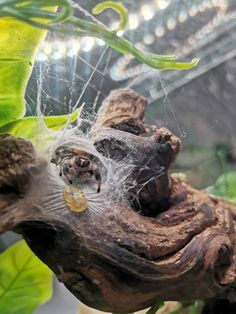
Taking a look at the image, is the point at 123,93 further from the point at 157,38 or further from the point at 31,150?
the point at 31,150

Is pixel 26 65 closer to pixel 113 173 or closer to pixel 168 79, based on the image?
pixel 113 173

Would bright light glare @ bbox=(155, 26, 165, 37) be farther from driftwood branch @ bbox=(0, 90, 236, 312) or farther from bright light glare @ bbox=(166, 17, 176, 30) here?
driftwood branch @ bbox=(0, 90, 236, 312)

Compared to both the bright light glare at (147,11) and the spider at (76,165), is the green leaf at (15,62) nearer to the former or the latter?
the spider at (76,165)

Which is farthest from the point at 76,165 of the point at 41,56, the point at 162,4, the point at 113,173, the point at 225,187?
A: the point at 225,187

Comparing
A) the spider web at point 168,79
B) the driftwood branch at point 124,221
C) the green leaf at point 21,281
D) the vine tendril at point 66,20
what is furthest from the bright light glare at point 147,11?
the green leaf at point 21,281

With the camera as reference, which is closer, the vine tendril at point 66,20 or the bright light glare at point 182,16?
the vine tendril at point 66,20

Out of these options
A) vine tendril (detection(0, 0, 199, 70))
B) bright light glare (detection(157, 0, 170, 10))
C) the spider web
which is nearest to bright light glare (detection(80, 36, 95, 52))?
the spider web

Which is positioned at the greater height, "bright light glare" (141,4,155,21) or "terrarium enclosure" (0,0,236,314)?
"bright light glare" (141,4,155,21)
